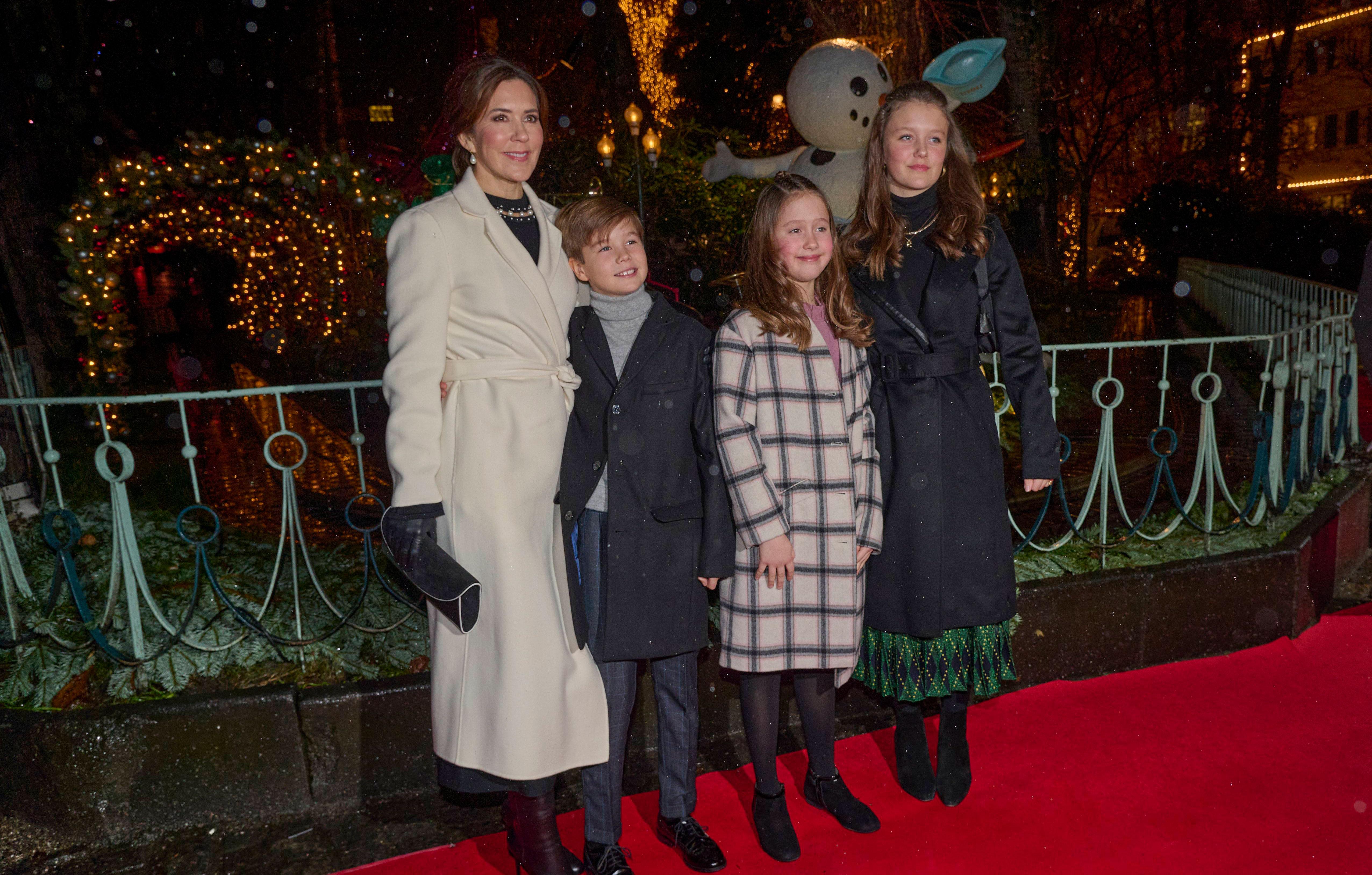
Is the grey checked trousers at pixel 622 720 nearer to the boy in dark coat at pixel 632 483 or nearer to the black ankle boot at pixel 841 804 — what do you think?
the boy in dark coat at pixel 632 483

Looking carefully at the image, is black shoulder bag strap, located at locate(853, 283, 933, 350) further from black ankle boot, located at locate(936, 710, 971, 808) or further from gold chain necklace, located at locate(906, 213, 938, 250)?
black ankle boot, located at locate(936, 710, 971, 808)

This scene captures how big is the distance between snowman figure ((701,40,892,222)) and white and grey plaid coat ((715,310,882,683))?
9.62 feet

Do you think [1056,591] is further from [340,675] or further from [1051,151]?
[1051,151]

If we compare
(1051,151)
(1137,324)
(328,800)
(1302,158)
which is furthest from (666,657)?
(1302,158)

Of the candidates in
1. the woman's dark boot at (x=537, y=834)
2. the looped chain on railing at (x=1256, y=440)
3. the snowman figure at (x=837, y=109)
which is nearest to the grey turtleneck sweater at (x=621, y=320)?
the woman's dark boot at (x=537, y=834)

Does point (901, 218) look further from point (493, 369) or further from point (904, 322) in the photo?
point (493, 369)

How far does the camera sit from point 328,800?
3.33 meters

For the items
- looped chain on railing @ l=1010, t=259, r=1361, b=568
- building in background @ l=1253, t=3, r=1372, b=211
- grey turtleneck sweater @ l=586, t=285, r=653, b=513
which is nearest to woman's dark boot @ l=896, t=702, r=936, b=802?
looped chain on railing @ l=1010, t=259, r=1361, b=568

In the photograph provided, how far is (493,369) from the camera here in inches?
102

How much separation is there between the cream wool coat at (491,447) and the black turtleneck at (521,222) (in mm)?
76

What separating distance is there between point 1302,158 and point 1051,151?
29520 millimetres

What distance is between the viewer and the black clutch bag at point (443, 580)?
241 centimetres

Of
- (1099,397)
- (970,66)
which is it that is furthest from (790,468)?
(970,66)

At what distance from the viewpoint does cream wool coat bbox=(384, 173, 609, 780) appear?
8.29ft
